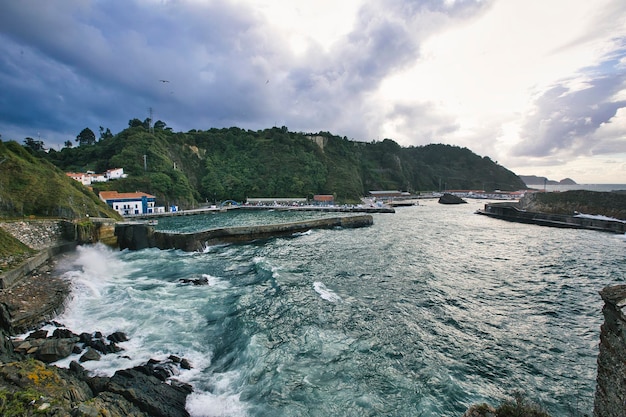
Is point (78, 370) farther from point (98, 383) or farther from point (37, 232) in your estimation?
point (37, 232)

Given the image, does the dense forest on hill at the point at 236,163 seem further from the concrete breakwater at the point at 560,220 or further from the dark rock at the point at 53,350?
the dark rock at the point at 53,350

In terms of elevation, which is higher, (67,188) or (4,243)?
(67,188)

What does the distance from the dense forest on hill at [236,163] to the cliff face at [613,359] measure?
2739 inches

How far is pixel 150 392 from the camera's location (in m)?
7.04

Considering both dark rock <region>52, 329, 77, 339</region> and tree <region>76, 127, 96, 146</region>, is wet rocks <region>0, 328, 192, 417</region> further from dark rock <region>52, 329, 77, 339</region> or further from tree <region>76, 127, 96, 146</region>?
tree <region>76, 127, 96, 146</region>

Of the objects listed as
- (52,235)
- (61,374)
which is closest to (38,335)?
(61,374)

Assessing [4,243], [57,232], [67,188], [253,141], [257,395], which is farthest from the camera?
[253,141]

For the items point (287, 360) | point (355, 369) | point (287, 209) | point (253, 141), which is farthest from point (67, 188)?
point (253, 141)

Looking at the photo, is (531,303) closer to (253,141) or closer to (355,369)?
(355,369)

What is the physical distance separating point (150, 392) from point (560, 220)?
5529 cm

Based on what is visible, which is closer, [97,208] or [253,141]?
[97,208]

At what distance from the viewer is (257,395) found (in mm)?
7562

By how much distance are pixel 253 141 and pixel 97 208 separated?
287 feet

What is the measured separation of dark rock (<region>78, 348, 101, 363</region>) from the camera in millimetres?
8623
